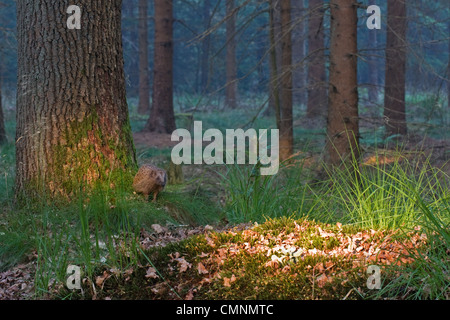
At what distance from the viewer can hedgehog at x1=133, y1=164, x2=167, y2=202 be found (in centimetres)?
582

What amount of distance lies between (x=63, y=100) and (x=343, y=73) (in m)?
3.79

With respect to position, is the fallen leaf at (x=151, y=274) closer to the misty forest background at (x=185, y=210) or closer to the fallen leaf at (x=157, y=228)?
the misty forest background at (x=185, y=210)

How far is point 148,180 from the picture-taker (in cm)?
583

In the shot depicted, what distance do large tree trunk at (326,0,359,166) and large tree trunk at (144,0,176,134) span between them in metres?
7.53

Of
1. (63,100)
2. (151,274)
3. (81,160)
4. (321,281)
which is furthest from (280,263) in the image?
(63,100)

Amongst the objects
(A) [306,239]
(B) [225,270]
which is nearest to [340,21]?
(A) [306,239]

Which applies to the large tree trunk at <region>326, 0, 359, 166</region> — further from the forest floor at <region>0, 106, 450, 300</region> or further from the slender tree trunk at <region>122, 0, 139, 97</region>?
the slender tree trunk at <region>122, 0, 139, 97</region>

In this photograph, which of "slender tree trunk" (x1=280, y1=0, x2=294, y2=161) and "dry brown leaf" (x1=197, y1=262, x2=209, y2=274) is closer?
"dry brown leaf" (x1=197, y1=262, x2=209, y2=274)

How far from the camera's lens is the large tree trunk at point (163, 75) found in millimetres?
13812

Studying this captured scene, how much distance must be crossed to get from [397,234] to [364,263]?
0.43 meters

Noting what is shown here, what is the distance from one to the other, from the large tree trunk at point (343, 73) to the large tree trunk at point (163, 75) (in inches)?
297

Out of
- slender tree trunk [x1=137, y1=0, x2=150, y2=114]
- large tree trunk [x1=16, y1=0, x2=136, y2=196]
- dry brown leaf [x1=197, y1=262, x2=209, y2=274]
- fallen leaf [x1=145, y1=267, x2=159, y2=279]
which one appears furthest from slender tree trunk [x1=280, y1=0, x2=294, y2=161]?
slender tree trunk [x1=137, y1=0, x2=150, y2=114]

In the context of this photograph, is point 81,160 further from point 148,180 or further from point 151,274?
point 151,274

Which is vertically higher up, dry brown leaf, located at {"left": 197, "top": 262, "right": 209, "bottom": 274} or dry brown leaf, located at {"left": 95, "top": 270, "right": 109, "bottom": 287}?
dry brown leaf, located at {"left": 197, "top": 262, "right": 209, "bottom": 274}
